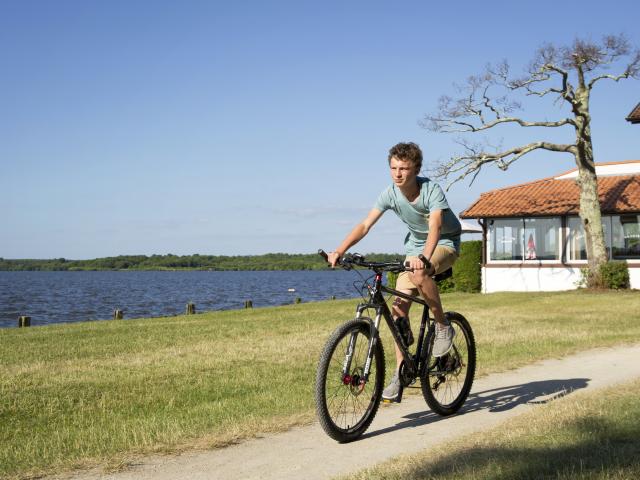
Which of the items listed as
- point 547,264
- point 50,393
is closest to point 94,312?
point 547,264

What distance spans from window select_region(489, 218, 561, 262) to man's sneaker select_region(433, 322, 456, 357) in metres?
27.9

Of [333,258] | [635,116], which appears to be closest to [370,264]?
[333,258]

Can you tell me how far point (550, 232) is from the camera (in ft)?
109

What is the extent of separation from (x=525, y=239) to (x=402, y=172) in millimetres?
28847

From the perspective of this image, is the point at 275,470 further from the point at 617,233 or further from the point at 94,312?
the point at 94,312

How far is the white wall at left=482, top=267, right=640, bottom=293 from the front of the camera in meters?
31.9

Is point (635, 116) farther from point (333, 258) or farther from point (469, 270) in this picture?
point (333, 258)

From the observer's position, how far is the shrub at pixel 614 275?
2831 cm

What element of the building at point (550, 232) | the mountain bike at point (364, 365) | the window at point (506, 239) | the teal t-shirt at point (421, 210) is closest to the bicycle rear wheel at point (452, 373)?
the mountain bike at point (364, 365)

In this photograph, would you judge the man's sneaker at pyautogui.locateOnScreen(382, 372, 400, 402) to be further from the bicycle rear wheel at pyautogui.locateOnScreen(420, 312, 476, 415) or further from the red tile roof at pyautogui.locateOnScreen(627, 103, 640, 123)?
the red tile roof at pyautogui.locateOnScreen(627, 103, 640, 123)

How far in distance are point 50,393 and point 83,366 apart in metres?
2.73

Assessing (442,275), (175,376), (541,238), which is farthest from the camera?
(541,238)

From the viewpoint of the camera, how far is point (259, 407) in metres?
7.32

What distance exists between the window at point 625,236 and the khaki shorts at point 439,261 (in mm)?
27430
